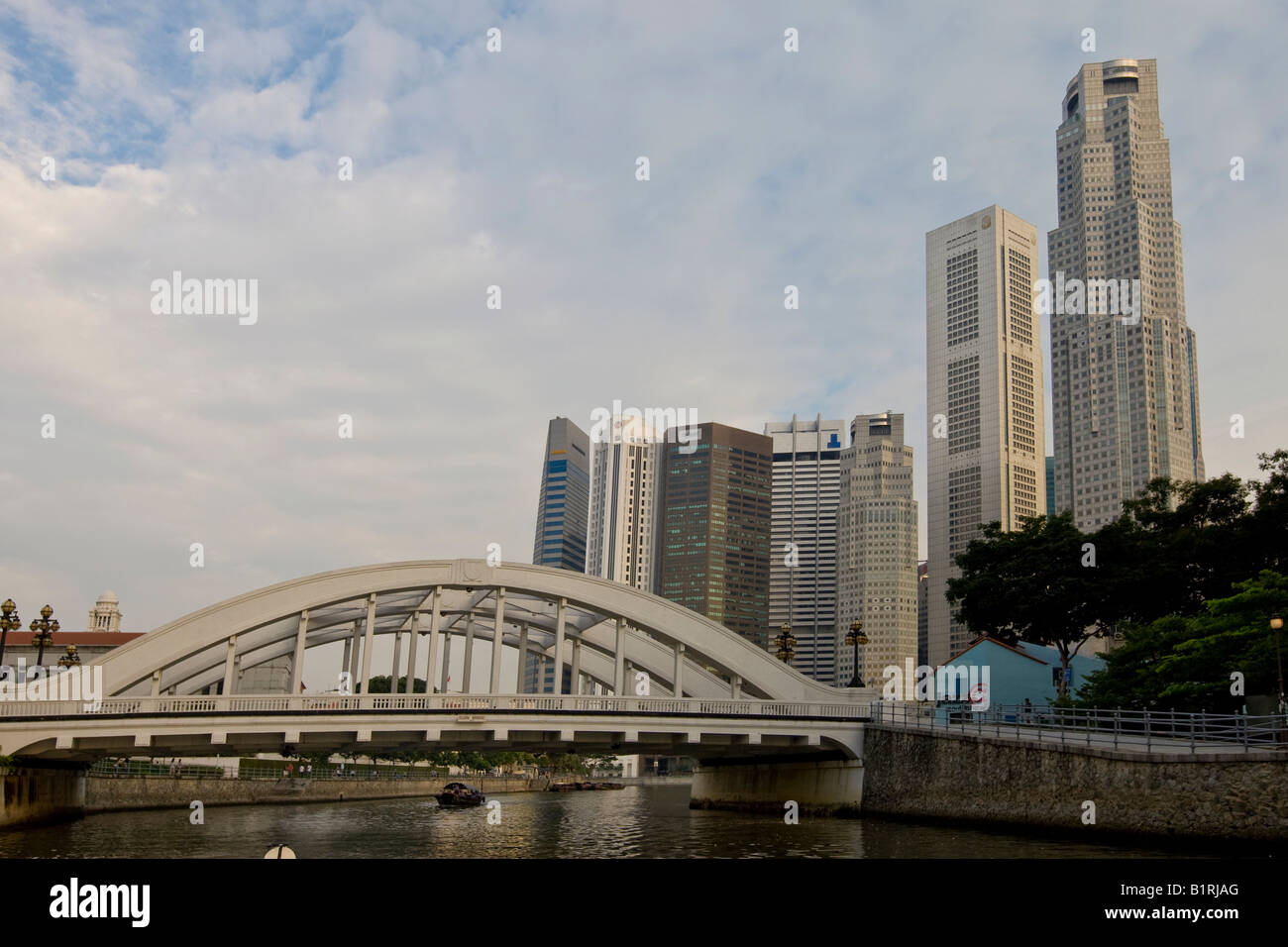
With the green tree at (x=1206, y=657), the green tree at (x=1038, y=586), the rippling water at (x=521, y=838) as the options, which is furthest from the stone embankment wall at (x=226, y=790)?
the green tree at (x=1206, y=657)

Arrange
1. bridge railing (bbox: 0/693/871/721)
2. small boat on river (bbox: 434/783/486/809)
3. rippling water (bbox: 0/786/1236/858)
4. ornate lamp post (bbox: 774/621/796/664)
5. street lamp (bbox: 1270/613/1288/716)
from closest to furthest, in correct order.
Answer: rippling water (bbox: 0/786/1236/858), street lamp (bbox: 1270/613/1288/716), bridge railing (bbox: 0/693/871/721), ornate lamp post (bbox: 774/621/796/664), small boat on river (bbox: 434/783/486/809)

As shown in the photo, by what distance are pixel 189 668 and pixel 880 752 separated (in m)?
27.2

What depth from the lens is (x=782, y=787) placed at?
45.5 meters

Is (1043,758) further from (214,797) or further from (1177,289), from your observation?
(1177,289)

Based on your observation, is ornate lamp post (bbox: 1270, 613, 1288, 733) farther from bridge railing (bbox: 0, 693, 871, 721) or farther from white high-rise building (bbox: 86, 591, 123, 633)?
white high-rise building (bbox: 86, 591, 123, 633)

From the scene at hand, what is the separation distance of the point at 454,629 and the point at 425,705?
13031mm

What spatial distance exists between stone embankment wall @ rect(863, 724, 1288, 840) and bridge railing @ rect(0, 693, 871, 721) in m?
3.60

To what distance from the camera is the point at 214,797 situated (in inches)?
2169

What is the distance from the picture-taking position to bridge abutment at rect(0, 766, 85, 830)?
31797 millimetres

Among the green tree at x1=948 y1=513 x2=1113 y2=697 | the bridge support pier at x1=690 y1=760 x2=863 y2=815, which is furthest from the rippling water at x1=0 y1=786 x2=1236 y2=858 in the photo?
the green tree at x1=948 y1=513 x2=1113 y2=697

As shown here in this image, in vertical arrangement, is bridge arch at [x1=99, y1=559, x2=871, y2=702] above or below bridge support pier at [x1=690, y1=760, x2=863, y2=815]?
above

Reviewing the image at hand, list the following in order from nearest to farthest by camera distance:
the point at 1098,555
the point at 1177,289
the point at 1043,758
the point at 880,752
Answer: the point at 1043,758
the point at 880,752
the point at 1098,555
the point at 1177,289

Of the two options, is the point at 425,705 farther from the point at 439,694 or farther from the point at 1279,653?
the point at 1279,653
